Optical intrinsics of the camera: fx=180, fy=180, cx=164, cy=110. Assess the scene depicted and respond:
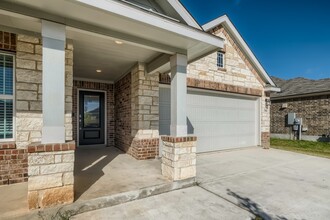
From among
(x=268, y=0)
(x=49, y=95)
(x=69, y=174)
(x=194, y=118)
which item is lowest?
(x=69, y=174)

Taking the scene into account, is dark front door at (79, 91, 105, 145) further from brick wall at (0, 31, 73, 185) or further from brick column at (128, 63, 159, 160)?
brick wall at (0, 31, 73, 185)

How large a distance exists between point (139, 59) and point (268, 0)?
8580 mm

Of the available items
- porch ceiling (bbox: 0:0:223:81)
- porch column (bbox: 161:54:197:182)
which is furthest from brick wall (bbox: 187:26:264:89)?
porch column (bbox: 161:54:197:182)

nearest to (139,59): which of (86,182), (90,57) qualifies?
(90,57)

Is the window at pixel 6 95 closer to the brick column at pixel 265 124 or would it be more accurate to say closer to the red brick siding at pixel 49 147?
the red brick siding at pixel 49 147

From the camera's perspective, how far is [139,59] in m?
5.38

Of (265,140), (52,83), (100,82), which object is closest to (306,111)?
(265,140)

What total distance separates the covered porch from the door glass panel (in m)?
1.18

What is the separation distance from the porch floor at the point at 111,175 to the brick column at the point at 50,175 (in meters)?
0.32

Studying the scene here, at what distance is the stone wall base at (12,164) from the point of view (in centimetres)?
355

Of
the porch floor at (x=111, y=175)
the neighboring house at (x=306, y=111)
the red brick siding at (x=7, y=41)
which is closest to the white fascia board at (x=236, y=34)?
the neighboring house at (x=306, y=111)

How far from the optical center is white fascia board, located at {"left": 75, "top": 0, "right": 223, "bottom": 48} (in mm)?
2727

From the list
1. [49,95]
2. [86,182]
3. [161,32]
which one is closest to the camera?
[49,95]

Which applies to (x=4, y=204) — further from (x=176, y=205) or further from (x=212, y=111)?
(x=212, y=111)
